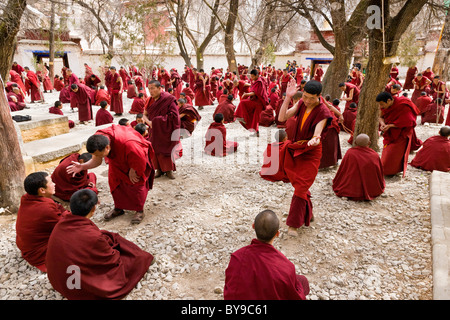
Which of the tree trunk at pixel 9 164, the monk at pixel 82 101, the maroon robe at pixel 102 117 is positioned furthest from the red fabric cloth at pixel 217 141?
the monk at pixel 82 101

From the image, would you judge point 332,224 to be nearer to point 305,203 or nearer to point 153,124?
point 305,203

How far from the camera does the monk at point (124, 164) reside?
313cm

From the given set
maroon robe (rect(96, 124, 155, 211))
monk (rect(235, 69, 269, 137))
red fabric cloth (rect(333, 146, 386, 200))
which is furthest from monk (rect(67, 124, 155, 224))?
monk (rect(235, 69, 269, 137))

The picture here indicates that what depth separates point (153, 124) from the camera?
461 centimetres

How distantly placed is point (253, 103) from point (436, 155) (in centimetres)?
395

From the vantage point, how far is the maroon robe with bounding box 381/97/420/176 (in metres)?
4.62

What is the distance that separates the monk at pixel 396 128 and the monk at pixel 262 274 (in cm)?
377

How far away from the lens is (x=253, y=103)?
733 cm

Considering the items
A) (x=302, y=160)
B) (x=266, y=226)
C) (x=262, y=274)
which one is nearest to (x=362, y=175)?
(x=302, y=160)

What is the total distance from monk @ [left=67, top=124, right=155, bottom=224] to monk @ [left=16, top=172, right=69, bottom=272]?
497 mm

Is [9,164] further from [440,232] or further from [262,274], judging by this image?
[440,232]

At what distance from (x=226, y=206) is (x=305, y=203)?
121 centimetres

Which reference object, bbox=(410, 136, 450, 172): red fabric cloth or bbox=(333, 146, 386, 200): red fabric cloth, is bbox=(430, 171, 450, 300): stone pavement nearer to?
bbox=(410, 136, 450, 172): red fabric cloth

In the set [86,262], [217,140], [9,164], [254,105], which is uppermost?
[254,105]
